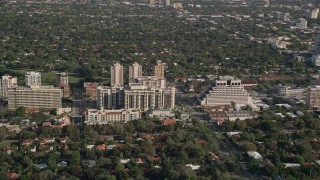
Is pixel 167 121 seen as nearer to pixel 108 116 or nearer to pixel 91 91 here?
pixel 108 116

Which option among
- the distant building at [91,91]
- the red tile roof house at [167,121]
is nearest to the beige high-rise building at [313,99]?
the red tile roof house at [167,121]

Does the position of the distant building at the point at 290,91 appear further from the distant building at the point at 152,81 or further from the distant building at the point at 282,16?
the distant building at the point at 282,16

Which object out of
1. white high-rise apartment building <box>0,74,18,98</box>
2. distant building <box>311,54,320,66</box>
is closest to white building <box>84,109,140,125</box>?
white high-rise apartment building <box>0,74,18,98</box>

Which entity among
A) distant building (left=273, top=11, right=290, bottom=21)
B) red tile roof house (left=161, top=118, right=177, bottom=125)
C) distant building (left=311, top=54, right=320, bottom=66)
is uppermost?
distant building (left=273, top=11, right=290, bottom=21)

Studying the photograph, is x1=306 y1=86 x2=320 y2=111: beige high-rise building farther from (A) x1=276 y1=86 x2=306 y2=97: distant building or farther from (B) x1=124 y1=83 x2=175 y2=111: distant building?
(B) x1=124 y1=83 x2=175 y2=111: distant building

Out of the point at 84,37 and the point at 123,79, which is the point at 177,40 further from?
the point at 123,79

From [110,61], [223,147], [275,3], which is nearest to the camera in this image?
[223,147]

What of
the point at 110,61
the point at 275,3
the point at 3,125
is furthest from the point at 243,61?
the point at 275,3
